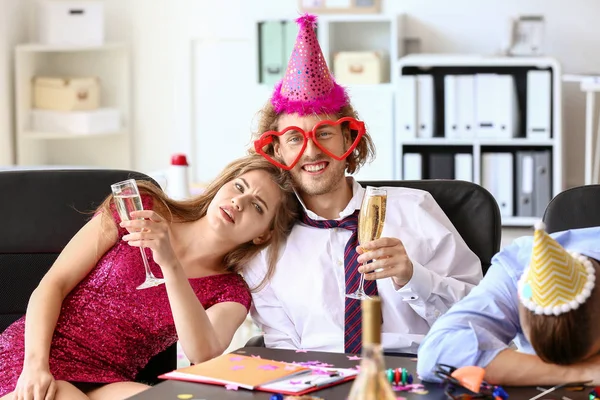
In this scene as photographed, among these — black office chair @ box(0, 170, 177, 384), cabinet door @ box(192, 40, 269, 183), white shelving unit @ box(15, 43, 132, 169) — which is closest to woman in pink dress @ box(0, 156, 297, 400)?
black office chair @ box(0, 170, 177, 384)

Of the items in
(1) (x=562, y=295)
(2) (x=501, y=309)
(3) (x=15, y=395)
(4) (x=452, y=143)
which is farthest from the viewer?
(4) (x=452, y=143)

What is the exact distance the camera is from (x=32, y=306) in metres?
2.14

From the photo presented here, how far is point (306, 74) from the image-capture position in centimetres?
241

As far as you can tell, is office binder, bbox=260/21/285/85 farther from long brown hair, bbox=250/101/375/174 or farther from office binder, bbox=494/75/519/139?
long brown hair, bbox=250/101/375/174

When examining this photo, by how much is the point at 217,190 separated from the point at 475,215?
2.18 ft

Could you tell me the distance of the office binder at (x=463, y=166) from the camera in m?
4.96

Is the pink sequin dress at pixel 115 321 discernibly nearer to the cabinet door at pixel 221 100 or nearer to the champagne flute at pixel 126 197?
the champagne flute at pixel 126 197

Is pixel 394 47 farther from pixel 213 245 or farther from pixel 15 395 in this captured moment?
pixel 15 395

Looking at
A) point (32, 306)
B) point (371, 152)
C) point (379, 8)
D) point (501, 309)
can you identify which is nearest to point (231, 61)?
point (379, 8)

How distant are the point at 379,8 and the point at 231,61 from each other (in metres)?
0.94

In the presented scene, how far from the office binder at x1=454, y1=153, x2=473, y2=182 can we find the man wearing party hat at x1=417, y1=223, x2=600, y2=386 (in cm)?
331

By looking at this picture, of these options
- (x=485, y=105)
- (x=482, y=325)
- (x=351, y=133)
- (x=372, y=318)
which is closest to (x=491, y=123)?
(x=485, y=105)

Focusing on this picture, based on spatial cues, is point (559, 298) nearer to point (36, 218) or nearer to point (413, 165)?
point (36, 218)

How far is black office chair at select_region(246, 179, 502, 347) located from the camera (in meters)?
2.38
